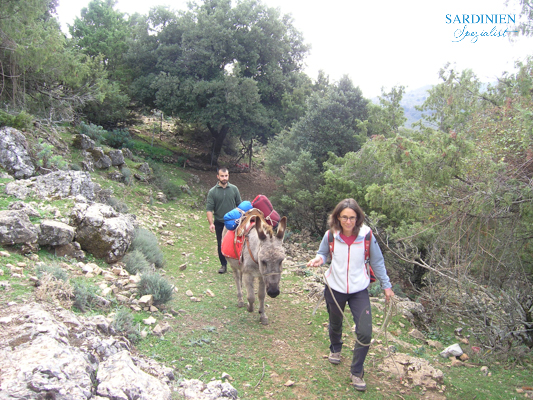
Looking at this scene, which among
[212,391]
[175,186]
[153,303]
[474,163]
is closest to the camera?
[212,391]

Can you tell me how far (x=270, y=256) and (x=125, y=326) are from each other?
1.93 meters

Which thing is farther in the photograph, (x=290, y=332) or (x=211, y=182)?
(x=211, y=182)

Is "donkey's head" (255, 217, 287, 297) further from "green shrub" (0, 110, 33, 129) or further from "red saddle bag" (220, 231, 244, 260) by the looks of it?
"green shrub" (0, 110, 33, 129)

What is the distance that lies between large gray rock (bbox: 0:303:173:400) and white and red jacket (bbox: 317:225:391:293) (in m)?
2.06

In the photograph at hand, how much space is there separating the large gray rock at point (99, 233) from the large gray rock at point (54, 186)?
116cm

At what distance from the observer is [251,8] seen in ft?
64.1

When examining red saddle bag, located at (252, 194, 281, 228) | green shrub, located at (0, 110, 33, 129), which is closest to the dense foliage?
red saddle bag, located at (252, 194, 281, 228)

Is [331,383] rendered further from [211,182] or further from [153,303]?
[211,182]

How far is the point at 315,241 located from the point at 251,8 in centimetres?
1413

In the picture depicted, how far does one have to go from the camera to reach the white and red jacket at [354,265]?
375 centimetres

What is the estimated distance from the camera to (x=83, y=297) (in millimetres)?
4109

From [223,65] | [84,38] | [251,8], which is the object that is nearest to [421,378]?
[223,65]

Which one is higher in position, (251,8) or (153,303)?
(251,8)

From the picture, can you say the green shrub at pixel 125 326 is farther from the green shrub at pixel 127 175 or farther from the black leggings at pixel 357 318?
the green shrub at pixel 127 175
